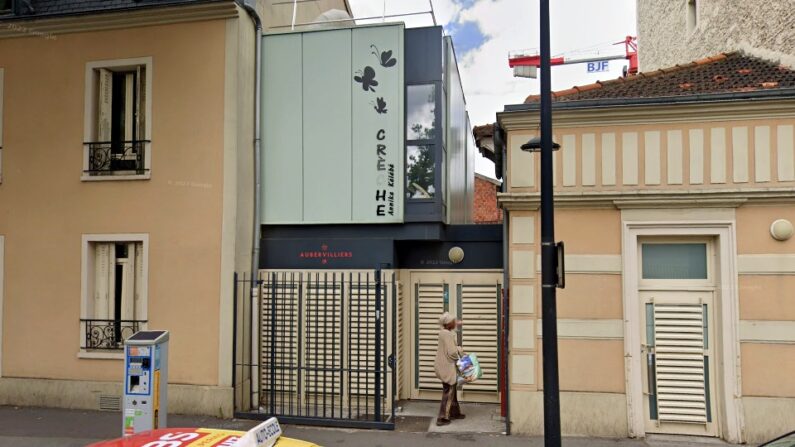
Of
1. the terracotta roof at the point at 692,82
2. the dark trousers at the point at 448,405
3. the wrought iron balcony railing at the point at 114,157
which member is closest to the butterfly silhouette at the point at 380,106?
A: the terracotta roof at the point at 692,82

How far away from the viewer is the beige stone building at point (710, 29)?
9547 mm

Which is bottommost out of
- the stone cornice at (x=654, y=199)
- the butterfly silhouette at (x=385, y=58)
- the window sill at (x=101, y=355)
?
the window sill at (x=101, y=355)

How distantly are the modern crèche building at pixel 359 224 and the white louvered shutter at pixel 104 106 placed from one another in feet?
8.42

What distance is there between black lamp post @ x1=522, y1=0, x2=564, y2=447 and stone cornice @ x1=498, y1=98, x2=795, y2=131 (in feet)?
6.59

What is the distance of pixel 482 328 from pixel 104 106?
7054 mm

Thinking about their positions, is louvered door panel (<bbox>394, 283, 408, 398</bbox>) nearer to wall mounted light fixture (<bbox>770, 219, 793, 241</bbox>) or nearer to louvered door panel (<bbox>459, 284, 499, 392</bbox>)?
louvered door panel (<bbox>459, 284, 499, 392</bbox>)

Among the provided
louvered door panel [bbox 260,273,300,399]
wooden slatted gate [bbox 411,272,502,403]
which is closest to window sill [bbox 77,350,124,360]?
louvered door panel [bbox 260,273,300,399]

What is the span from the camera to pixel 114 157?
9.13m

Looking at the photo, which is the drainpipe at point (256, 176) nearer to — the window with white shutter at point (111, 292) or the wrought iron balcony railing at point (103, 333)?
the window with white shutter at point (111, 292)

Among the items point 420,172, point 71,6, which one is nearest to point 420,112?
point 420,172

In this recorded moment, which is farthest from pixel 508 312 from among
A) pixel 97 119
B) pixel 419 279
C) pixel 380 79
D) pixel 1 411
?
pixel 1 411

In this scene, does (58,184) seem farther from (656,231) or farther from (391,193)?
(656,231)

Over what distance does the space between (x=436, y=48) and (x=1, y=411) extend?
28.2 ft

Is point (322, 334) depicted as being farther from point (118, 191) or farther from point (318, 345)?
point (118, 191)
